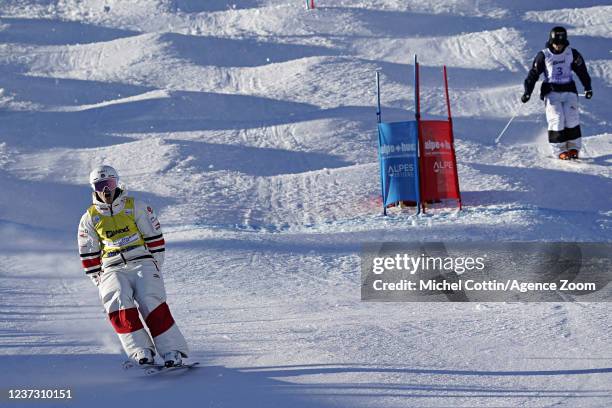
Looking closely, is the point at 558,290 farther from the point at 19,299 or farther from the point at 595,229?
the point at 19,299

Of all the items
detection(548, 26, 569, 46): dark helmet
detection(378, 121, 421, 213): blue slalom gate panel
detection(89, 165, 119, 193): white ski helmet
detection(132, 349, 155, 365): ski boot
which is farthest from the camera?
detection(548, 26, 569, 46): dark helmet

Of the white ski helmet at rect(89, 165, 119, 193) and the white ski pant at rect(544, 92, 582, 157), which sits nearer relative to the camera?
the white ski helmet at rect(89, 165, 119, 193)

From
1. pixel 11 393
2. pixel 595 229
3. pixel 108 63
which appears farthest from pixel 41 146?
pixel 11 393

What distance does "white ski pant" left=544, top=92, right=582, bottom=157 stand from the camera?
13.9 meters

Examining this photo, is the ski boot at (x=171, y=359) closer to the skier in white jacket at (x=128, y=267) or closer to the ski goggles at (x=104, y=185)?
the skier in white jacket at (x=128, y=267)

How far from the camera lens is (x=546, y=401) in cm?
605

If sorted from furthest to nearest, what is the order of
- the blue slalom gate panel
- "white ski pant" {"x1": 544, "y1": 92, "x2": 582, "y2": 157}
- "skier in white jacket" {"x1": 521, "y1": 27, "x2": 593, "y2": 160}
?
"white ski pant" {"x1": 544, "y1": 92, "x2": 582, "y2": 157}
"skier in white jacket" {"x1": 521, "y1": 27, "x2": 593, "y2": 160}
the blue slalom gate panel

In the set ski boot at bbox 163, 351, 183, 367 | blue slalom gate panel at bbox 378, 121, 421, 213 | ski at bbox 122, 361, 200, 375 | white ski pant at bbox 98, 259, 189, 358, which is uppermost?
blue slalom gate panel at bbox 378, 121, 421, 213

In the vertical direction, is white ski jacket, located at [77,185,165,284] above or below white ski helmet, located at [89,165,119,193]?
below

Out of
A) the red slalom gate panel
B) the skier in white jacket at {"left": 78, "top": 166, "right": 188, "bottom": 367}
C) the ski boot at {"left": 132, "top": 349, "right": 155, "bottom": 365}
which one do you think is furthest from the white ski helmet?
the red slalom gate panel

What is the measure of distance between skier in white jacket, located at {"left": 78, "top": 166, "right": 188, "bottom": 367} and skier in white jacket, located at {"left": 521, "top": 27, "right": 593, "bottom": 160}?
7844mm

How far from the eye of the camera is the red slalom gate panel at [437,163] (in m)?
12.0

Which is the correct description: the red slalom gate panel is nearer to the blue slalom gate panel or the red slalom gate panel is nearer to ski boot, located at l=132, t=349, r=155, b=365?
the blue slalom gate panel

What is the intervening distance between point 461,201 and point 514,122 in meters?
4.69
